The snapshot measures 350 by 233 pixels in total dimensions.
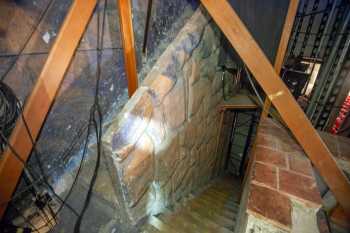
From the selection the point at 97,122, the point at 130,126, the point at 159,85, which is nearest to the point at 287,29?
the point at 159,85

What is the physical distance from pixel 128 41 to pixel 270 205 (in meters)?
1.28

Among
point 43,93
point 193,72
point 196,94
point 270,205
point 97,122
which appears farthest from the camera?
point 196,94

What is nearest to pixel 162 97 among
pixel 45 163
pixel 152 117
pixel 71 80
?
pixel 152 117

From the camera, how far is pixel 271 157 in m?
0.99

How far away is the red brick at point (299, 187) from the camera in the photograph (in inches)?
29.6

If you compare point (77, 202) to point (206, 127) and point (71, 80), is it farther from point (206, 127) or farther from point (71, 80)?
point (206, 127)

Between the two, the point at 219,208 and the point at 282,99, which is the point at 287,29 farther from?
the point at 219,208

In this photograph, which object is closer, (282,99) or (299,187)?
(299,187)

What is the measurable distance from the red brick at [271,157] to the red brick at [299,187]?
6 cm

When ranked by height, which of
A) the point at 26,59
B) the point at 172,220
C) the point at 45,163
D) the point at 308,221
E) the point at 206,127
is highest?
the point at 26,59

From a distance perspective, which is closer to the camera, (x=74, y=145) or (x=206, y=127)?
(x=74, y=145)

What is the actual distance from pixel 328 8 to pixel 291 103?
4.72 m

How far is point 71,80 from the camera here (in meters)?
1.14

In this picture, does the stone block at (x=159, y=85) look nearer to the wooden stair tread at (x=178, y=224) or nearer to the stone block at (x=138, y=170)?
the stone block at (x=138, y=170)
